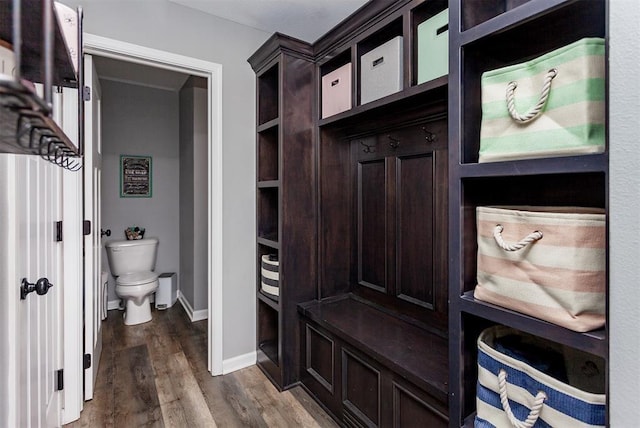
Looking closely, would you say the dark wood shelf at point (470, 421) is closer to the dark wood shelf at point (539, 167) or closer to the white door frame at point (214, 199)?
the dark wood shelf at point (539, 167)

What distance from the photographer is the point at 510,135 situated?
1000mm

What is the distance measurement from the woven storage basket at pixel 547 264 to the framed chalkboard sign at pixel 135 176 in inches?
153

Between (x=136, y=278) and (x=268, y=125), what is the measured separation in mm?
2221

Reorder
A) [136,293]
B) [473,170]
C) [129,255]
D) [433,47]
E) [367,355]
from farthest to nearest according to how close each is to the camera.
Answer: [129,255], [136,293], [367,355], [433,47], [473,170]

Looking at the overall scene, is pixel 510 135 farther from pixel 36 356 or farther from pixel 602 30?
pixel 36 356

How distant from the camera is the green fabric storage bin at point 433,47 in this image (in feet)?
4.58

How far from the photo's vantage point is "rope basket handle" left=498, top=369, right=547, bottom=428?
915 mm

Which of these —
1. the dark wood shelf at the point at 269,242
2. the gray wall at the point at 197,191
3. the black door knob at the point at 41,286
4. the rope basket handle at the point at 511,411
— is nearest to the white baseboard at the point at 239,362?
the dark wood shelf at the point at 269,242

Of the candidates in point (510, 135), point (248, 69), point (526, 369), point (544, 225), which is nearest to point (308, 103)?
point (248, 69)

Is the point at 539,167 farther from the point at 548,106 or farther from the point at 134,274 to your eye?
the point at 134,274

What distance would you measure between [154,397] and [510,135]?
8.04 feet

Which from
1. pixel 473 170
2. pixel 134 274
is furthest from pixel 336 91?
pixel 134 274

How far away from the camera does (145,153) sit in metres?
3.93

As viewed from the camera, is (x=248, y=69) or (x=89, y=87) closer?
(x=89, y=87)
